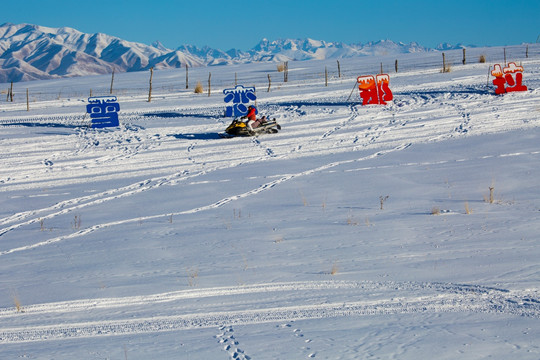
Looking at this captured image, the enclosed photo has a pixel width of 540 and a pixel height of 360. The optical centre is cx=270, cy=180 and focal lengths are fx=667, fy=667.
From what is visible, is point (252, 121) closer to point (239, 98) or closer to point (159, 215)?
point (239, 98)

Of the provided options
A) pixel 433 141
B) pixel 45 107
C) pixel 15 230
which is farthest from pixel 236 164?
pixel 45 107

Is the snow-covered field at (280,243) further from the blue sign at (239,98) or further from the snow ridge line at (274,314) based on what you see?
the blue sign at (239,98)

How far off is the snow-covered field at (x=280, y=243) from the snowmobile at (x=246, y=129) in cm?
30

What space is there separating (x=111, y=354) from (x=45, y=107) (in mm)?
27505

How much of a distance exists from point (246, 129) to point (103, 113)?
6.03 meters

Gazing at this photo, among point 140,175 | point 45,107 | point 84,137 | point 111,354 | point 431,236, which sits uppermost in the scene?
point 45,107

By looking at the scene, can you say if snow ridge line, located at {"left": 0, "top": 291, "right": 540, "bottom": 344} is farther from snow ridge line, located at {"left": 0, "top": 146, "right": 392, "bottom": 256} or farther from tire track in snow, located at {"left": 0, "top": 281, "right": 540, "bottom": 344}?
snow ridge line, located at {"left": 0, "top": 146, "right": 392, "bottom": 256}

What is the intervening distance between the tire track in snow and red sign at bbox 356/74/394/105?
19035mm

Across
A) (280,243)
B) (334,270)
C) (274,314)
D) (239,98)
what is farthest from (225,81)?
(274,314)

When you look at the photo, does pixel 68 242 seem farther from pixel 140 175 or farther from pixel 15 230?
pixel 140 175

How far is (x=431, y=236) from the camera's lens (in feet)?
27.5

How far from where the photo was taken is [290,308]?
5.97 m

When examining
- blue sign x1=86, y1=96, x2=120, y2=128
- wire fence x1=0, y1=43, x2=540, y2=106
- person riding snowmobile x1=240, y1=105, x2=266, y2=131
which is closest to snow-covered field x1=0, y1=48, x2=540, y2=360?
person riding snowmobile x1=240, y1=105, x2=266, y2=131

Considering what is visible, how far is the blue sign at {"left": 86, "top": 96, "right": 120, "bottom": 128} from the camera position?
2367 cm
